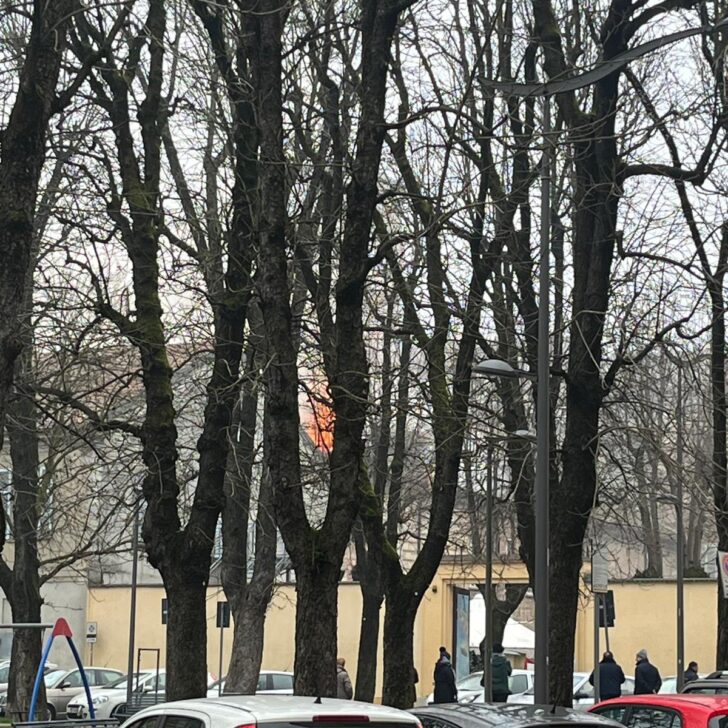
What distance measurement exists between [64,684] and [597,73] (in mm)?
29205

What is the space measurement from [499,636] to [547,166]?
2833 centimetres

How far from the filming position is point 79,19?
1752cm

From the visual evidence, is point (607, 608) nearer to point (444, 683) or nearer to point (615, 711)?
point (444, 683)

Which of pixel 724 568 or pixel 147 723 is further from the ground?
pixel 724 568

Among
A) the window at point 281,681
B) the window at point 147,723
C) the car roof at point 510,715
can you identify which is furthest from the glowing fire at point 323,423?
the window at point 281,681

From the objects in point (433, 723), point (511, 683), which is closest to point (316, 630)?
point (433, 723)

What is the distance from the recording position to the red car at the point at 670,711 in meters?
12.3

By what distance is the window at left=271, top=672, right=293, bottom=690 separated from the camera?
3747cm

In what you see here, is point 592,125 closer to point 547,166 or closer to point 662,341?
point 547,166

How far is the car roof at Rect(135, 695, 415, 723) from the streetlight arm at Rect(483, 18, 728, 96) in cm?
761

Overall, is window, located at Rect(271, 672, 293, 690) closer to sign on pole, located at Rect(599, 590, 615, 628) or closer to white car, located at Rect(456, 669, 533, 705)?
white car, located at Rect(456, 669, 533, 705)

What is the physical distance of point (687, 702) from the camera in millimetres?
12664

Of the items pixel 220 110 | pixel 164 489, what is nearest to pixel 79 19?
pixel 220 110

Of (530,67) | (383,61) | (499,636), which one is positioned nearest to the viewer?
(383,61)
